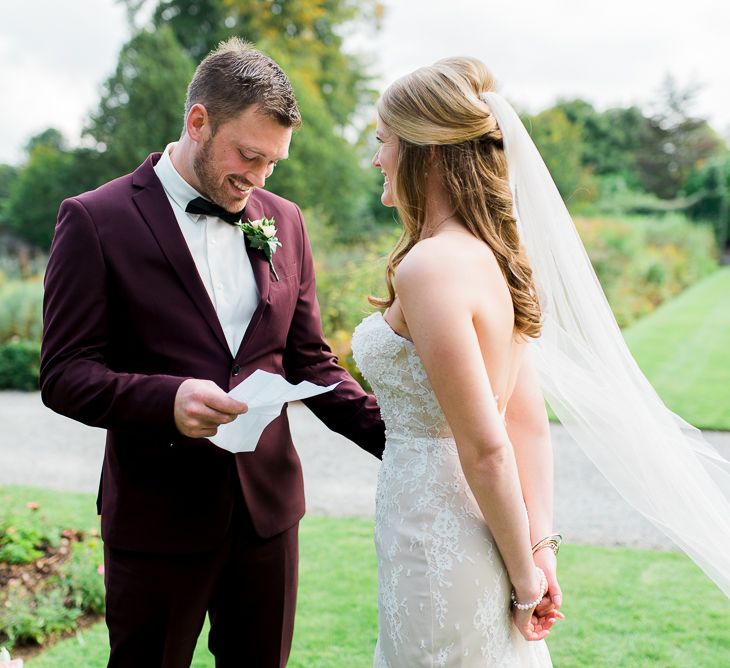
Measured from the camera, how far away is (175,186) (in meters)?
2.48

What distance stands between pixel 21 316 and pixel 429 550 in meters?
11.5

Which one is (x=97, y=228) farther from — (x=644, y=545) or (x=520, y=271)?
(x=644, y=545)

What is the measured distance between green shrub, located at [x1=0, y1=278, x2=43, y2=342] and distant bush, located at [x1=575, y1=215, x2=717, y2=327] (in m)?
9.91

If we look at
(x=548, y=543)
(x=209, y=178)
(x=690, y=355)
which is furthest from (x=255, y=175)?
(x=690, y=355)

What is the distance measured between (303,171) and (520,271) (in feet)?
64.7

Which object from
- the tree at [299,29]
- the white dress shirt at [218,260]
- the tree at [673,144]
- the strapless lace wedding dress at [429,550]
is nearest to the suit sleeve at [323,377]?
the white dress shirt at [218,260]

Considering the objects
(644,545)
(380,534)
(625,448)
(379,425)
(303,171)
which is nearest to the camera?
(380,534)

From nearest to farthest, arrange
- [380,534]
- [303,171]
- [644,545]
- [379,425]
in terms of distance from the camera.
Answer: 1. [380,534]
2. [379,425]
3. [644,545]
4. [303,171]

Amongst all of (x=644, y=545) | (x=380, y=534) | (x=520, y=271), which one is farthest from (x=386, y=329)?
(x=644, y=545)

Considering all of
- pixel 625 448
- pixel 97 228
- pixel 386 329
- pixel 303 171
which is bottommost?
pixel 625 448

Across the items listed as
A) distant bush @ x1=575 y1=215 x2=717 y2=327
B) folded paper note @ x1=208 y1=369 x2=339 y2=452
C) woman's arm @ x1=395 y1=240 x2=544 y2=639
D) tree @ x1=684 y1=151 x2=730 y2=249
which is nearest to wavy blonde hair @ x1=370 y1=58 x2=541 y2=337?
woman's arm @ x1=395 y1=240 x2=544 y2=639

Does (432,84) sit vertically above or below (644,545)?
above

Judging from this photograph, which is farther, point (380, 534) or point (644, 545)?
point (644, 545)

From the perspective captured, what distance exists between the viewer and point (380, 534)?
7.23 ft
